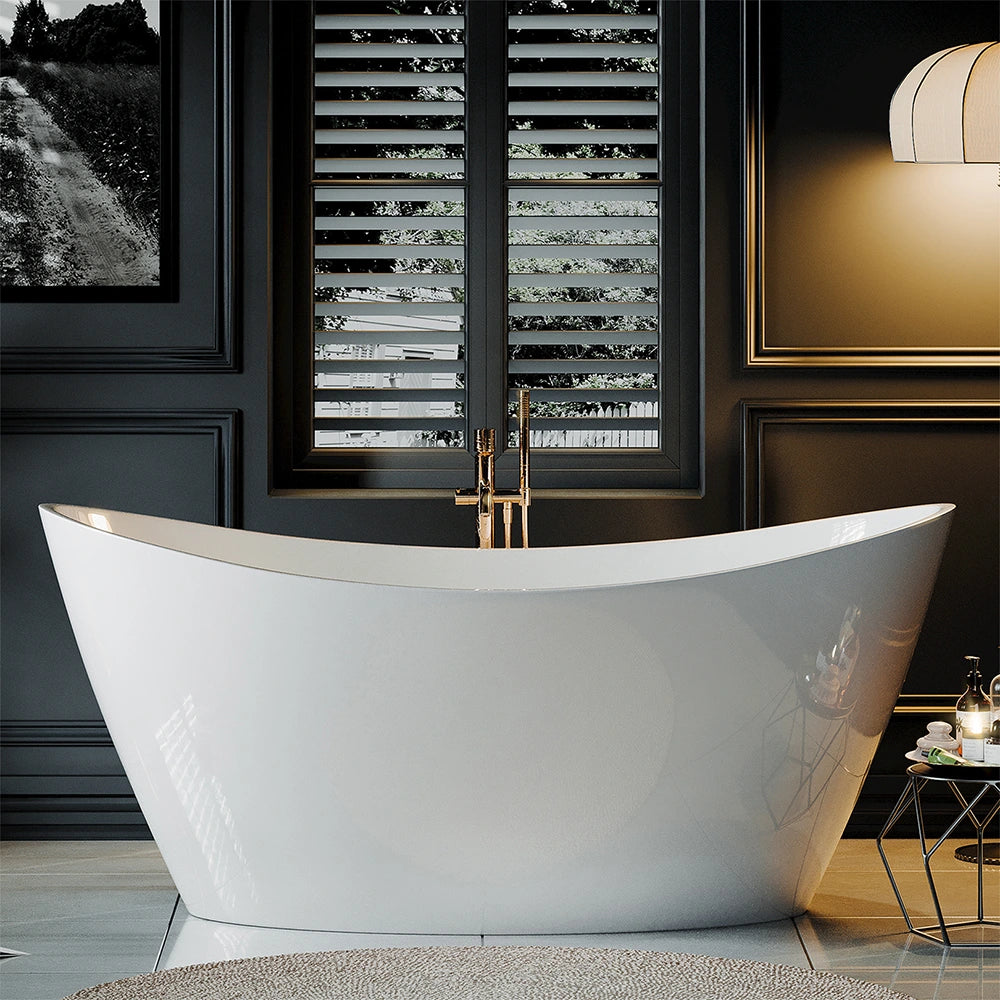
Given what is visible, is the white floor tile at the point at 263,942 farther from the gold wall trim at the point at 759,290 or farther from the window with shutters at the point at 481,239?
the gold wall trim at the point at 759,290

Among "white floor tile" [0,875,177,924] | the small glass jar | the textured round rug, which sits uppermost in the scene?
the small glass jar

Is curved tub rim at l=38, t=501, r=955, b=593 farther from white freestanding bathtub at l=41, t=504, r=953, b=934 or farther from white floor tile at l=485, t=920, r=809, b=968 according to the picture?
white floor tile at l=485, t=920, r=809, b=968

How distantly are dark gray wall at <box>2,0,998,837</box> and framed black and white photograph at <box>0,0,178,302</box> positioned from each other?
68 mm

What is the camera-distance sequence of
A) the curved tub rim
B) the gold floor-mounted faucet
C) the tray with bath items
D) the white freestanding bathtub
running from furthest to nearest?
A: the gold floor-mounted faucet, the curved tub rim, the tray with bath items, the white freestanding bathtub

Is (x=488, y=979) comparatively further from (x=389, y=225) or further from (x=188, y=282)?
(x=389, y=225)

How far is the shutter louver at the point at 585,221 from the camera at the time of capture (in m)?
2.74

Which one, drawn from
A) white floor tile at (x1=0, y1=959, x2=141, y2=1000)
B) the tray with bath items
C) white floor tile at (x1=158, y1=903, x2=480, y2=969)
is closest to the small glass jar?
the tray with bath items

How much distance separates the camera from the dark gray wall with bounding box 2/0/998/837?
2557 millimetres

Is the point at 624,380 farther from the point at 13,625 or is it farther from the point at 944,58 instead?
the point at 13,625

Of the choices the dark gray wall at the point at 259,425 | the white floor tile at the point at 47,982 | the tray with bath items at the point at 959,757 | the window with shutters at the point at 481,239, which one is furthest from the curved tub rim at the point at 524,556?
the white floor tile at the point at 47,982

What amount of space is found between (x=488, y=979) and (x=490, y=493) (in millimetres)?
1051

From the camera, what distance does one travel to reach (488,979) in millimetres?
1667

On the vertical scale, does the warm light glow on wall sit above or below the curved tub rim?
above

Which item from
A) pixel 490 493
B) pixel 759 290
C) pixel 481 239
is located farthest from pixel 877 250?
pixel 490 493
